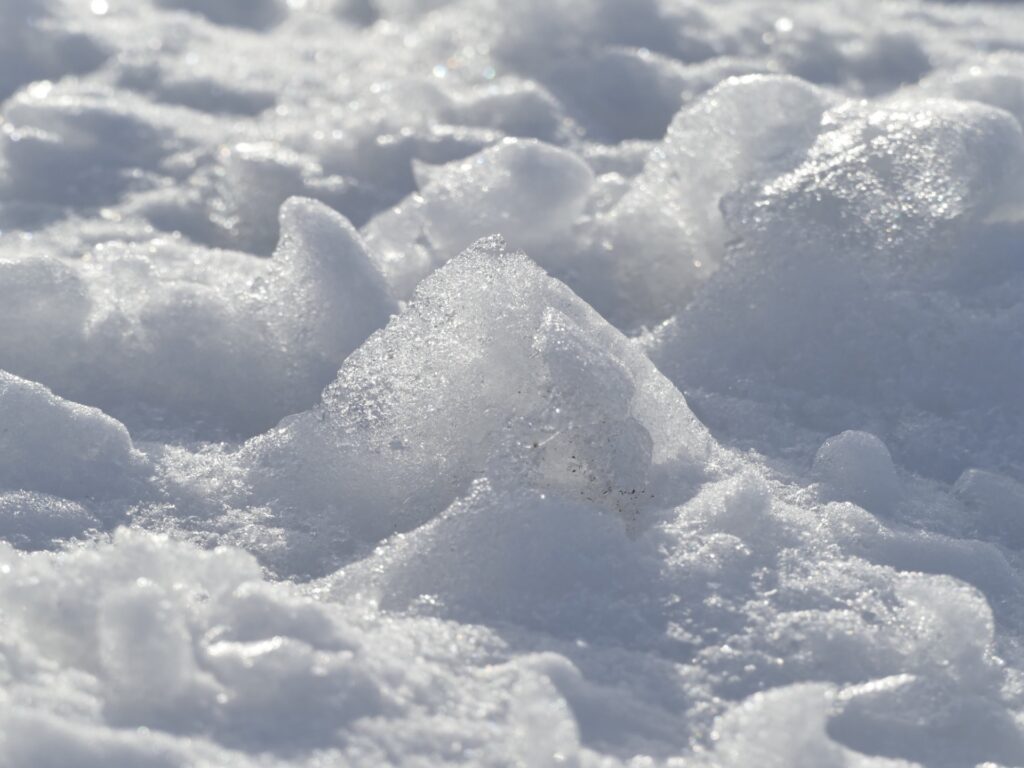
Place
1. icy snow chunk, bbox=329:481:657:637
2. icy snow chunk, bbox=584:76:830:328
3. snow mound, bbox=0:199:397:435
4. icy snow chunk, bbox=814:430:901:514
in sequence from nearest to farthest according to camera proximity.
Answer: icy snow chunk, bbox=329:481:657:637
icy snow chunk, bbox=814:430:901:514
snow mound, bbox=0:199:397:435
icy snow chunk, bbox=584:76:830:328

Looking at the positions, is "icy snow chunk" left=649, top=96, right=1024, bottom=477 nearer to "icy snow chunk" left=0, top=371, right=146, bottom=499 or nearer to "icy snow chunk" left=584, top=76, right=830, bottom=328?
"icy snow chunk" left=584, top=76, right=830, bottom=328

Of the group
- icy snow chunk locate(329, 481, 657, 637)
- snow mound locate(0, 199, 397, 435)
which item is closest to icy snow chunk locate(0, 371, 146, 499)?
snow mound locate(0, 199, 397, 435)

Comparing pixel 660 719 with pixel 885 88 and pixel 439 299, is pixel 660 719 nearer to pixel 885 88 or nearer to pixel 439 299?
pixel 439 299

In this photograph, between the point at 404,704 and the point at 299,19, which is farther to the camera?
the point at 299,19

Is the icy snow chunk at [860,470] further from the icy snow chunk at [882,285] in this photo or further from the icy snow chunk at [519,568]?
the icy snow chunk at [519,568]

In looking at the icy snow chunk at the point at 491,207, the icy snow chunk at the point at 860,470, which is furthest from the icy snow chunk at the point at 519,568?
the icy snow chunk at the point at 491,207

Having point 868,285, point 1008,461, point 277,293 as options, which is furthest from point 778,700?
point 277,293

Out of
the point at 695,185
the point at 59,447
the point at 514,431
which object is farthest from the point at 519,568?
the point at 695,185
